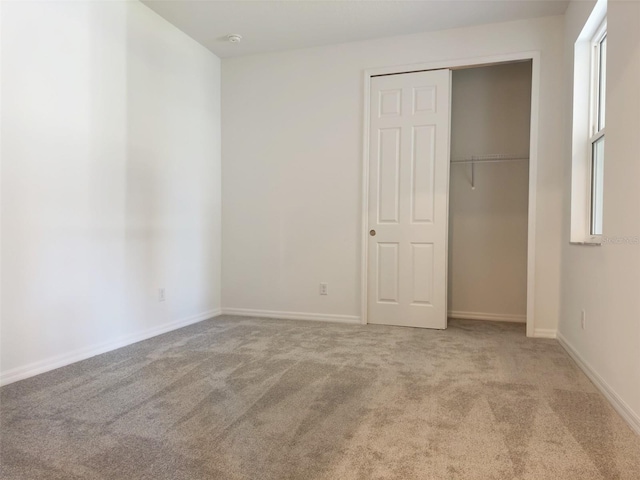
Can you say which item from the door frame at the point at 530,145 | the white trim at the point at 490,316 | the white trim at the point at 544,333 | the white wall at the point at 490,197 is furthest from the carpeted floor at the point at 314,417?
the white wall at the point at 490,197

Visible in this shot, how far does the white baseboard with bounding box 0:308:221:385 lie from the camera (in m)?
2.45

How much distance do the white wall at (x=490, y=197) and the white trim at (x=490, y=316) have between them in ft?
0.03

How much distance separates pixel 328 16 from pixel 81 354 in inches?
127

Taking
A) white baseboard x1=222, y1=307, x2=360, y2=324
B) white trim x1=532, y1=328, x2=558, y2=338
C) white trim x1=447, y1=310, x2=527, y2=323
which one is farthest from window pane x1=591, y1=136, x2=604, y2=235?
white baseboard x1=222, y1=307, x2=360, y2=324

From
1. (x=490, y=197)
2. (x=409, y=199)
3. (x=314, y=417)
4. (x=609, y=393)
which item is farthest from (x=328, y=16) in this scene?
(x=609, y=393)

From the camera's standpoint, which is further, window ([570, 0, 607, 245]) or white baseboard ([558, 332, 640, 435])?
window ([570, 0, 607, 245])

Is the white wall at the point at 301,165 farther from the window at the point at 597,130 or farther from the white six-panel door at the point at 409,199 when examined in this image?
the window at the point at 597,130

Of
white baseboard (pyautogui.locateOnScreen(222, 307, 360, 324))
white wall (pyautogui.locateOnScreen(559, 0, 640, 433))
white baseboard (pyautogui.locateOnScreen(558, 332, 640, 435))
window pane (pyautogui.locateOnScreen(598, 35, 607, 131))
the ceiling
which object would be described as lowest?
white baseboard (pyautogui.locateOnScreen(222, 307, 360, 324))

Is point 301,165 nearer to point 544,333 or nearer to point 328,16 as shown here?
point 328,16

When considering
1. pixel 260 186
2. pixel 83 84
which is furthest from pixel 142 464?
pixel 260 186

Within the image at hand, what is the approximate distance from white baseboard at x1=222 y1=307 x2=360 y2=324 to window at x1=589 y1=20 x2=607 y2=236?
2157 mm

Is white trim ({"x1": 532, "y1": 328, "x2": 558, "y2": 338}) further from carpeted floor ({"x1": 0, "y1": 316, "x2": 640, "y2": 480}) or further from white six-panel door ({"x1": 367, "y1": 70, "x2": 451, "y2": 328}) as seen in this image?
white six-panel door ({"x1": 367, "y1": 70, "x2": 451, "y2": 328})

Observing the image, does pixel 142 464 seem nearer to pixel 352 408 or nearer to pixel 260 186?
pixel 352 408

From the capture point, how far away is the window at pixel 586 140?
9.81 feet
